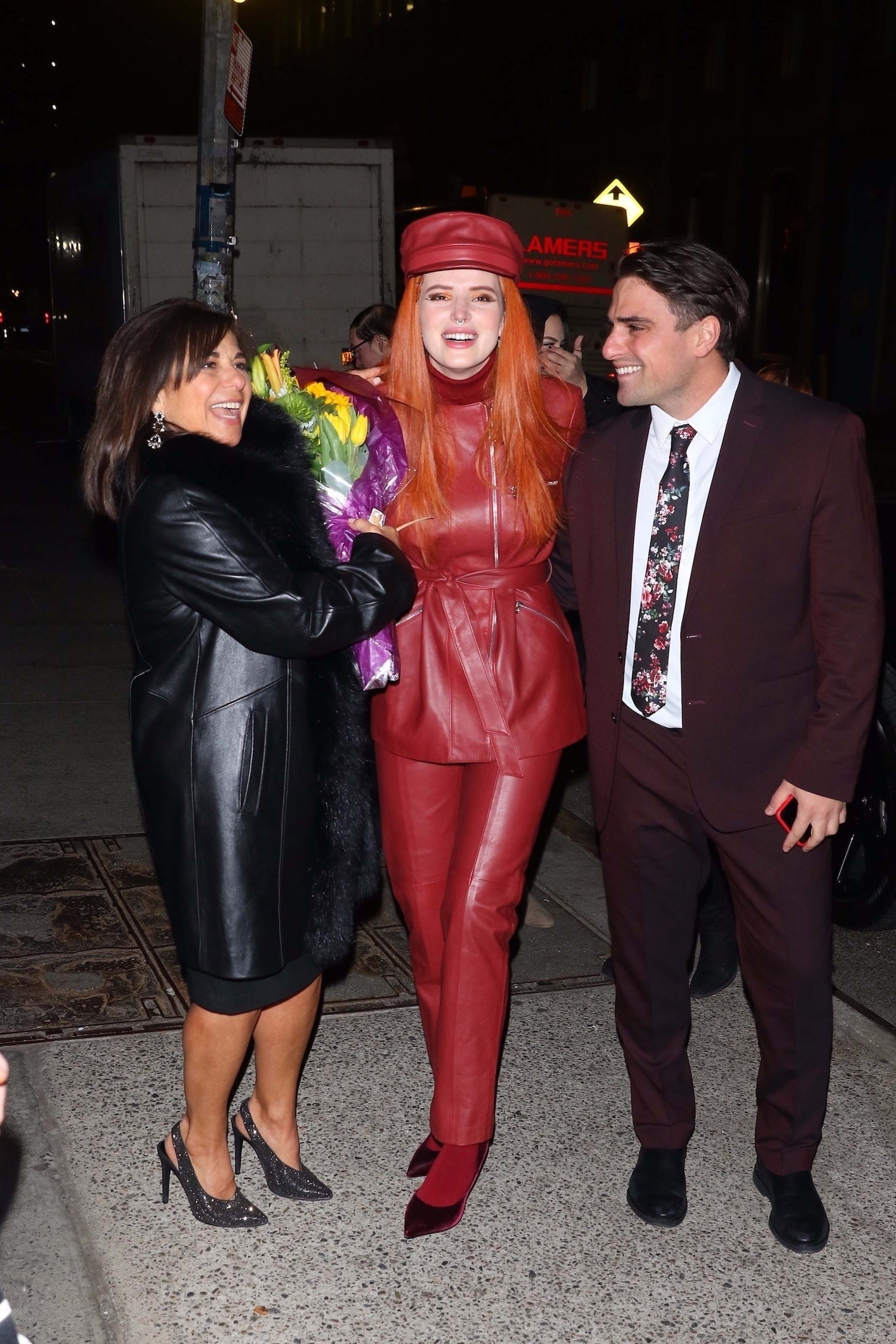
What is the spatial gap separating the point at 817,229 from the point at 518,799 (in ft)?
70.9

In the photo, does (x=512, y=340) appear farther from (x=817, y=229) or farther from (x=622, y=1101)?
(x=817, y=229)

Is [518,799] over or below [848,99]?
below

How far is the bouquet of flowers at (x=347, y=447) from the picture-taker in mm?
3002

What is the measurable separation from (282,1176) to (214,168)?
967cm

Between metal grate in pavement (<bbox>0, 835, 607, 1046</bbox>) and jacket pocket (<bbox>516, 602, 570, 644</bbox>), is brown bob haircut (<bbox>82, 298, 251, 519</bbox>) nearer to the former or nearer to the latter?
jacket pocket (<bbox>516, 602, 570, 644</bbox>)

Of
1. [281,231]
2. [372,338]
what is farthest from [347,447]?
[281,231]

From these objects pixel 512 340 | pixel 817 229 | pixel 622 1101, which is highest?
pixel 817 229

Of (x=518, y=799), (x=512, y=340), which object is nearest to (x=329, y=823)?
(x=518, y=799)

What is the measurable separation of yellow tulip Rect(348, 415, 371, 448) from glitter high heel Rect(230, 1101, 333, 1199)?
165 cm

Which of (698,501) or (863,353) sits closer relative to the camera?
(698,501)

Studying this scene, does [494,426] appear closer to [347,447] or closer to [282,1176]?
[347,447]

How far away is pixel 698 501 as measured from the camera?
305cm

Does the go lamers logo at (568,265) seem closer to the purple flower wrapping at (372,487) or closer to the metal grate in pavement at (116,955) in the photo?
the metal grate in pavement at (116,955)

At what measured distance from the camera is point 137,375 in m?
2.78
